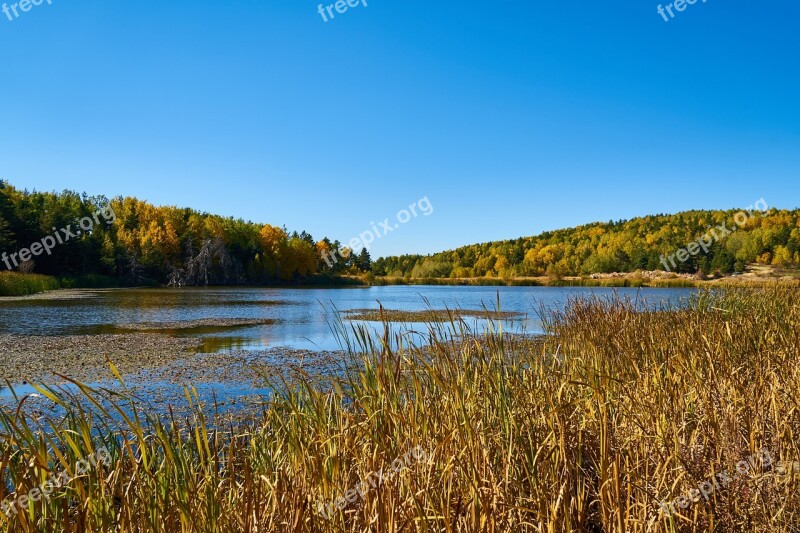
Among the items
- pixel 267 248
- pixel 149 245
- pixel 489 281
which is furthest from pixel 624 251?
pixel 149 245

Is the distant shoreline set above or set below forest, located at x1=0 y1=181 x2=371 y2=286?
below

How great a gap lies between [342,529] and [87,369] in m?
9.39

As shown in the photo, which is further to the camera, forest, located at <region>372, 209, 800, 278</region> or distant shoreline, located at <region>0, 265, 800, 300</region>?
forest, located at <region>372, 209, 800, 278</region>

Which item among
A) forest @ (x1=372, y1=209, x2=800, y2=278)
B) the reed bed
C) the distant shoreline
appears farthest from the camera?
Answer: forest @ (x1=372, y1=209, x2=800, y2=278)

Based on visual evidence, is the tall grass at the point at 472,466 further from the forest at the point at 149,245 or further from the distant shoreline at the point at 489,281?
the forest at the point at 149,245

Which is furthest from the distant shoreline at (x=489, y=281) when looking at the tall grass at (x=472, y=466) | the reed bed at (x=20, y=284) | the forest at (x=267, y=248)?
the tall grass at (x=472, y=466)

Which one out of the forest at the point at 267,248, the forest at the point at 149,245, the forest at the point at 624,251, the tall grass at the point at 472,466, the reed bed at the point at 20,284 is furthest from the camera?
the forest at the point at 624,251

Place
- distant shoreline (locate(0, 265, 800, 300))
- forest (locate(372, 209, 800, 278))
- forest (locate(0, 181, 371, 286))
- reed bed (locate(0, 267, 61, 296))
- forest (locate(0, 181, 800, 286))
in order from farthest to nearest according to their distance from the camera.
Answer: forest (locate(372, 209, 800, 278)) → forest (locate(0, 181, 800, 286)) → forest (locate(0, 181, 371, 286)) → distant shoreline (locate(0, 265, 800, 300)) → reed bed (locate(0, 267, 61, 296))

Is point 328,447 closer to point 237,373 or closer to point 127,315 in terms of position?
point 237,373

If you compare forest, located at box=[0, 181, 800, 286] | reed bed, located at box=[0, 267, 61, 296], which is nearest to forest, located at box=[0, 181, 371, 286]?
forest, located at box=[0, 181, 800, 286]

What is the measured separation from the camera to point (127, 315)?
2103 centimetres

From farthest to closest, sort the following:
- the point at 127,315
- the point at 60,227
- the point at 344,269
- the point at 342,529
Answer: the point at 344,269, the point at 60,227, the point at 127,315, the point at 342,529

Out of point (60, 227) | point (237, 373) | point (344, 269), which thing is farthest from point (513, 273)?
point (237, 373)

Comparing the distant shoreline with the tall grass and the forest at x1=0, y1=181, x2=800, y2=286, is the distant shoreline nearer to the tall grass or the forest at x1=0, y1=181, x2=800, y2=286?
the forest at x1=0, y1=181, x2=800, y2=286
